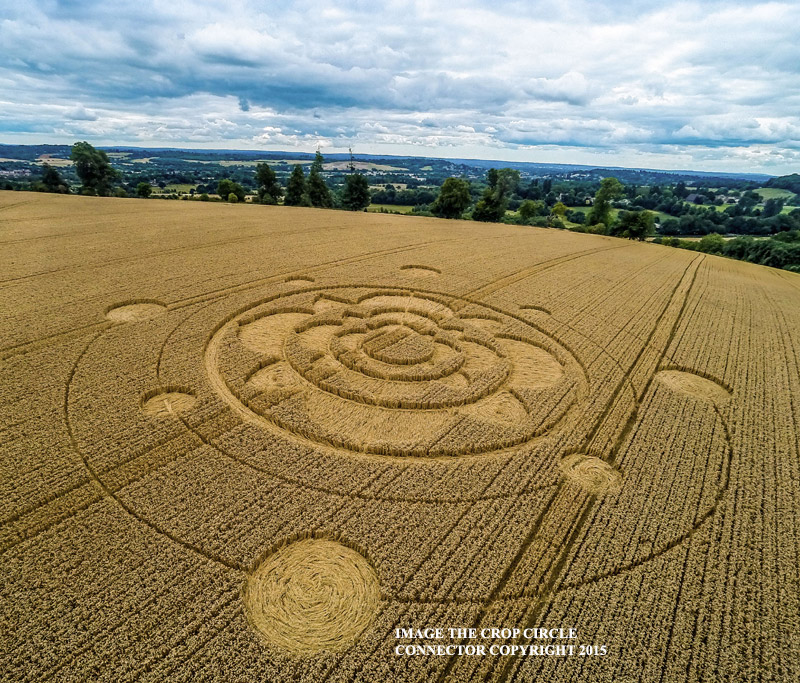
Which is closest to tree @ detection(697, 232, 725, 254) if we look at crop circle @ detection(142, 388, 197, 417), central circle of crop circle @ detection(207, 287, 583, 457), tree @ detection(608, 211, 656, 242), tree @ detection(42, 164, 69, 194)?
tree @ detection(608, 211, 656, 242)

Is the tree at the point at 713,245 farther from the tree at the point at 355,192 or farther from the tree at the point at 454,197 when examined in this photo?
the tree at the point at 355,192

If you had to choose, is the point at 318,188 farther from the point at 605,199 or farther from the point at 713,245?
the point at 713,245

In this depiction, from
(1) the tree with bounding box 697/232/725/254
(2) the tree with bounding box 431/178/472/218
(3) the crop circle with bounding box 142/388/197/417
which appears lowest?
(3) the crop circle with bounding box 142/388/197/417

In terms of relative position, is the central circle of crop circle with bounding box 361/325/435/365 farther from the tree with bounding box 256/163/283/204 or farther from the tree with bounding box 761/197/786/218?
the tree with bounding box 761/197/786/218

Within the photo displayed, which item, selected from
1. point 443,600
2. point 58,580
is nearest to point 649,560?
point 443,600

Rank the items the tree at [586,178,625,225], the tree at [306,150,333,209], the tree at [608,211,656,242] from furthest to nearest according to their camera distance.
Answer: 1. the tree at [306,150,333,209]
2. the tree at [586,178,625,225]
3. the tree at [608,211,656,242]

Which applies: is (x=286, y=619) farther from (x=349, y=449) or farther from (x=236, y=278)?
(x=236, y=278)
